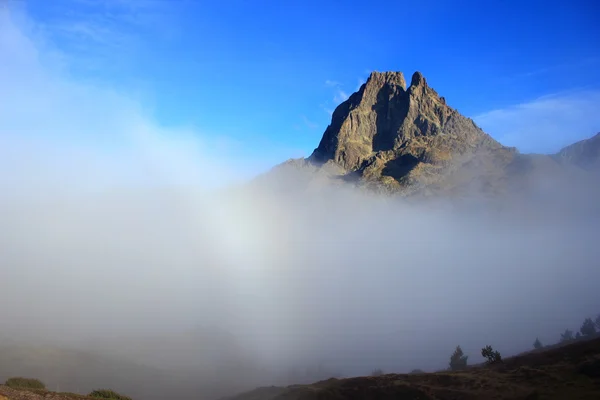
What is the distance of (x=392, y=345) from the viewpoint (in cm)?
19738

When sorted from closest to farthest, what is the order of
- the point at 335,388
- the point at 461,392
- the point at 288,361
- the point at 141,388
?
the point at 461,392 < the point at 335,388 < the point at 141,388 < the point at 288,361

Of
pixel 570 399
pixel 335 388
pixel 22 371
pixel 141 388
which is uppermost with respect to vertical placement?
pixel 22 371

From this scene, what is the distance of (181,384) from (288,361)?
5241 centimetres

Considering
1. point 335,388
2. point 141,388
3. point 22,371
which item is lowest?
point 335,388

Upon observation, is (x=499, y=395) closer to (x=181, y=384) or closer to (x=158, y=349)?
(x=181, y=384)

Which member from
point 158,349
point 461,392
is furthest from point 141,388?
point 461,392

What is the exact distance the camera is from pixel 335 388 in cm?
7612

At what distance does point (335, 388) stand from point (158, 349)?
422 ft

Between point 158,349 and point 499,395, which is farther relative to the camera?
point 158,349

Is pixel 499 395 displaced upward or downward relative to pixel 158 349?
downward

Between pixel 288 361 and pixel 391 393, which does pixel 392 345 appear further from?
pixel 391 393

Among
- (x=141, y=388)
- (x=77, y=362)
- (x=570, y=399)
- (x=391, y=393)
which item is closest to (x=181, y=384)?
(x=141, y=388)

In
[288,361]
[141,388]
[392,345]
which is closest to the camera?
[141,388]

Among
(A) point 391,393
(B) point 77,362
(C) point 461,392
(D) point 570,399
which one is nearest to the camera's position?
(D) point 570,399
